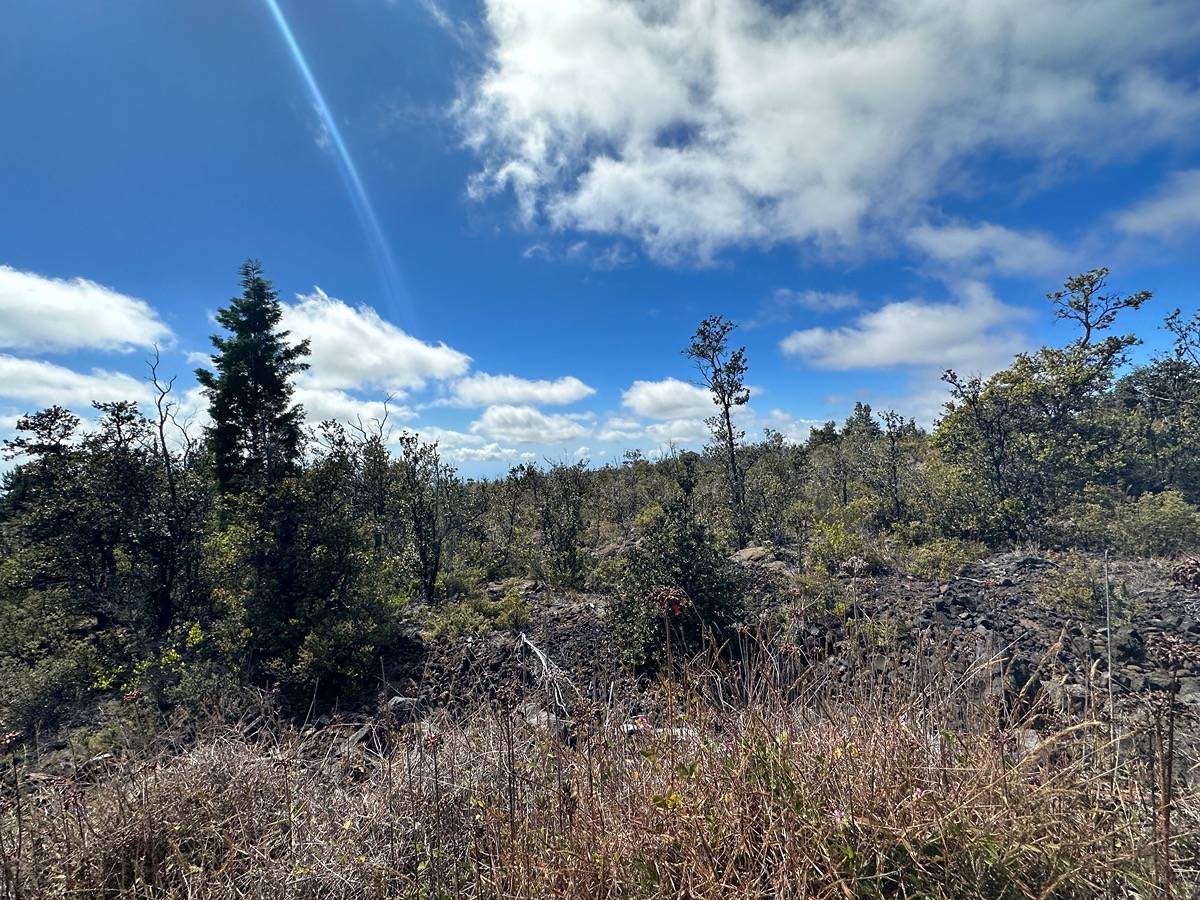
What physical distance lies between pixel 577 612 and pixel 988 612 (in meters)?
5.93

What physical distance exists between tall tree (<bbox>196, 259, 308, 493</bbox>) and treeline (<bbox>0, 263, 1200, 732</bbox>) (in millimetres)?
63

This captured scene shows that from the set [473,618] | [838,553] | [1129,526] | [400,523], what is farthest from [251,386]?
[1129,526]

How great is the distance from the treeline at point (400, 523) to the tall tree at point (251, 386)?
0.06 m

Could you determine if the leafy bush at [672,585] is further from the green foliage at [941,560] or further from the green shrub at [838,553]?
the green foliage at [941,560]

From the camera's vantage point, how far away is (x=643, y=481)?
18.8 metres

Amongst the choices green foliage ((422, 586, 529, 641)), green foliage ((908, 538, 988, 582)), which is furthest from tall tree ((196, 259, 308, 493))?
green foliage ((908, 538, 988, 582))

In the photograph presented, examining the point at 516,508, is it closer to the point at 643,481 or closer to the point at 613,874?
the point at 643,481

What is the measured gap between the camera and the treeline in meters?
6.85

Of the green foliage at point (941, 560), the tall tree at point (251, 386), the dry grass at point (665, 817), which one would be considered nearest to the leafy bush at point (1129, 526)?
the green foliage at point (941, 560)

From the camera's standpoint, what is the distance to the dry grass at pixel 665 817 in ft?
5.54

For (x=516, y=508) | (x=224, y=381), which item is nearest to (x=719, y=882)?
(x=516, y=508)

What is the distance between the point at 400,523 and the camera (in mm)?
11180

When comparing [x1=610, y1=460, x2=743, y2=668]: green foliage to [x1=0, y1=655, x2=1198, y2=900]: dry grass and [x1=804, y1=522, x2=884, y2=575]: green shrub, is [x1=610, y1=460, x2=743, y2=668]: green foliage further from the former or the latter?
[x1=0, y1=655, x2=1198, y2=900]: dry grass

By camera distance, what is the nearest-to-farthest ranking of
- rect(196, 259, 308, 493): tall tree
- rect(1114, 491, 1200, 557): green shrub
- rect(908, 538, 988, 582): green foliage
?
rect(908, 538, 988, 582): green foliage → rect(1114, 491, 1200, 557): green shrub → rect(196, 259, 308, 493): tall tree
